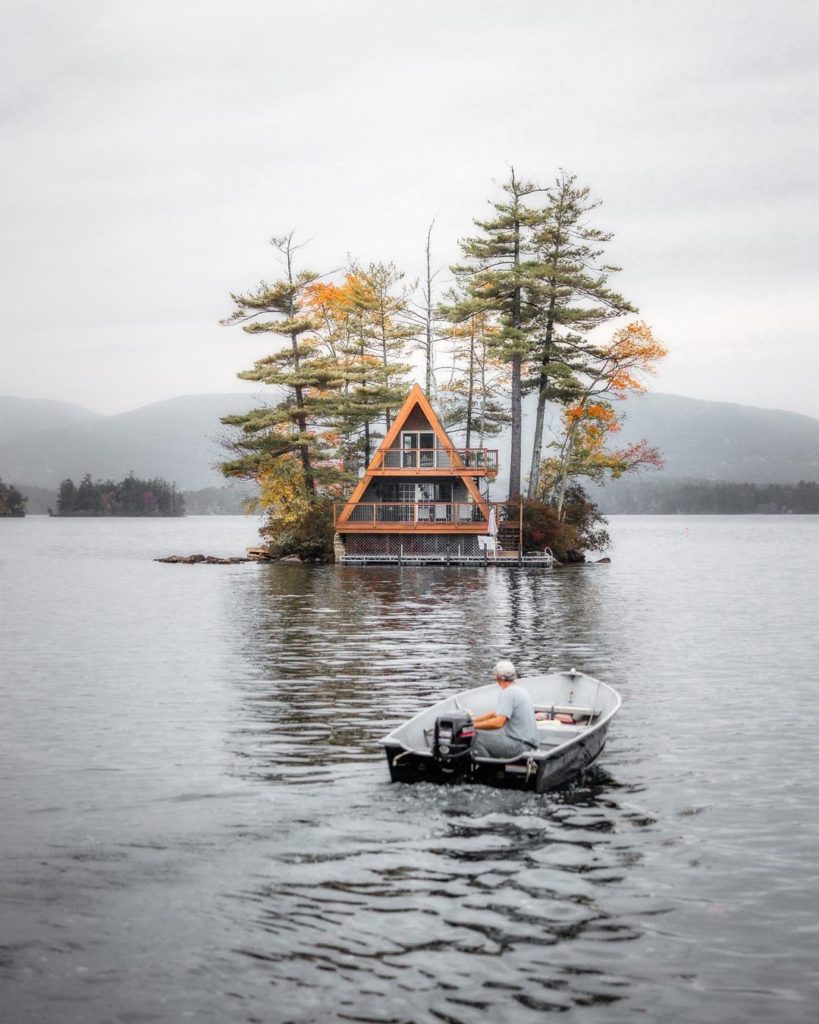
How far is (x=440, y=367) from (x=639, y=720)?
62689 mm

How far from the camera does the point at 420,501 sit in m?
65.6

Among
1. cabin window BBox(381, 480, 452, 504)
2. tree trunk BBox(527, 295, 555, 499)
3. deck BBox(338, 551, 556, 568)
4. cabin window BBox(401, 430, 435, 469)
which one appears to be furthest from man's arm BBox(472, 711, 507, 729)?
tree trunk BBox(527, 295, 555, 499)

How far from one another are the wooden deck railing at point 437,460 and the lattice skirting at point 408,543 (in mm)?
4271

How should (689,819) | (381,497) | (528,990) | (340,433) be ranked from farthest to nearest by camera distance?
(340,433) < (381,497) < (689,819) < (528,990)

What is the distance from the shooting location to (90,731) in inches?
745

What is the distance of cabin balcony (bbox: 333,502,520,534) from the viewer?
6312 centimetres

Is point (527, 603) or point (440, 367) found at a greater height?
point (440, 367)

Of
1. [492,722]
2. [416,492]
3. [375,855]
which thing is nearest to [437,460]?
[416,492]

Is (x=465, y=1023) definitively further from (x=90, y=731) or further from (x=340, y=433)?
(x=340, y=433)

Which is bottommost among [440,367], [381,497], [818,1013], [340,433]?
[818,1013]

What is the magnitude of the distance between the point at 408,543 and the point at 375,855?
175ft

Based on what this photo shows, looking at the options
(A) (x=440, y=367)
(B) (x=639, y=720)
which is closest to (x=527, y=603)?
(B) (x=639, y=720)

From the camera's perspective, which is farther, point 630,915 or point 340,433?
point 340,433

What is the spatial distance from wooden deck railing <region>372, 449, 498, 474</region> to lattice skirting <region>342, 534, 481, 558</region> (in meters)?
4.27
